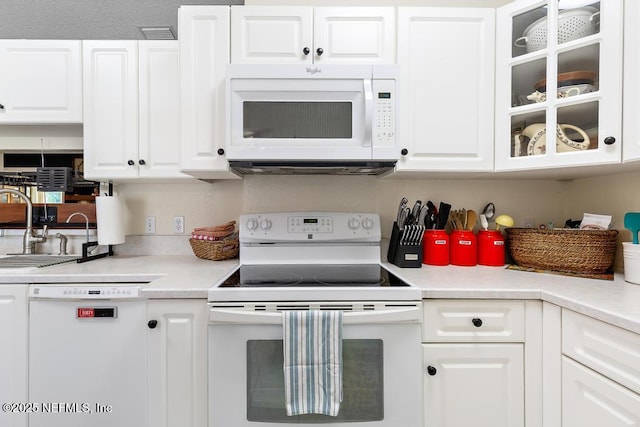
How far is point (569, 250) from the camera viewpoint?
1474 mm

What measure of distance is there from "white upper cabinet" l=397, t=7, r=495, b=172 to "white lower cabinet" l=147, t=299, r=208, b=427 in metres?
1.20

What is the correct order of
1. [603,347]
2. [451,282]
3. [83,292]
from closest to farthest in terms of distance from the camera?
[603,347] → [451,282] → [83,292]

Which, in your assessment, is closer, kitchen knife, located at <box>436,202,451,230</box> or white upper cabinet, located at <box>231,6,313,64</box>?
white upper cabinet, located at <box>231,6,313,64</box>

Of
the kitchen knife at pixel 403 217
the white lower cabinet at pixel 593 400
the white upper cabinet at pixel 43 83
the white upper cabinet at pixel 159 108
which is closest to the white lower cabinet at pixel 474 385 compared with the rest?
the white lower cabinet at pixel 593 400

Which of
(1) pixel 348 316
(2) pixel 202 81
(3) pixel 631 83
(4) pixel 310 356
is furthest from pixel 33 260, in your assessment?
(3) pixel 631 83

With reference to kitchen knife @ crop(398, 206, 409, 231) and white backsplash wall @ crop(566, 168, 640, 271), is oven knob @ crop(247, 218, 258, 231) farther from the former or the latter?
white backsplash wall @ crop(566, 168, 640, 271)

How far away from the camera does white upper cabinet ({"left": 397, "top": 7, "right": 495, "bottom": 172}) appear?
1574 mm

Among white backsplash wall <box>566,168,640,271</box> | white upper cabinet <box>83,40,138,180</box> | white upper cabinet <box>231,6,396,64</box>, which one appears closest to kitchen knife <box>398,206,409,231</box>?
white upper cabinet <box>231,6,396,64</box>

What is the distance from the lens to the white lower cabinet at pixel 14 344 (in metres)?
1.47

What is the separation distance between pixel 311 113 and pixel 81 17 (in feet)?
6.10

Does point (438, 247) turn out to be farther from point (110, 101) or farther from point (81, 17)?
point (81, 17)

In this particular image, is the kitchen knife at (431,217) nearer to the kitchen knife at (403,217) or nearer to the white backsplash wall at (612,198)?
the kitchen knife at (403,217)

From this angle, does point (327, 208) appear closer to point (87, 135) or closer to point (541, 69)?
point (541, 69)

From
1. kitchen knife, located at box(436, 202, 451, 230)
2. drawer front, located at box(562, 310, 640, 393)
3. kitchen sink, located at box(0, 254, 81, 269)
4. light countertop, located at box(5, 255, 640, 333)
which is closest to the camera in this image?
drawer front, located at box(562, 310, 640, 393)
